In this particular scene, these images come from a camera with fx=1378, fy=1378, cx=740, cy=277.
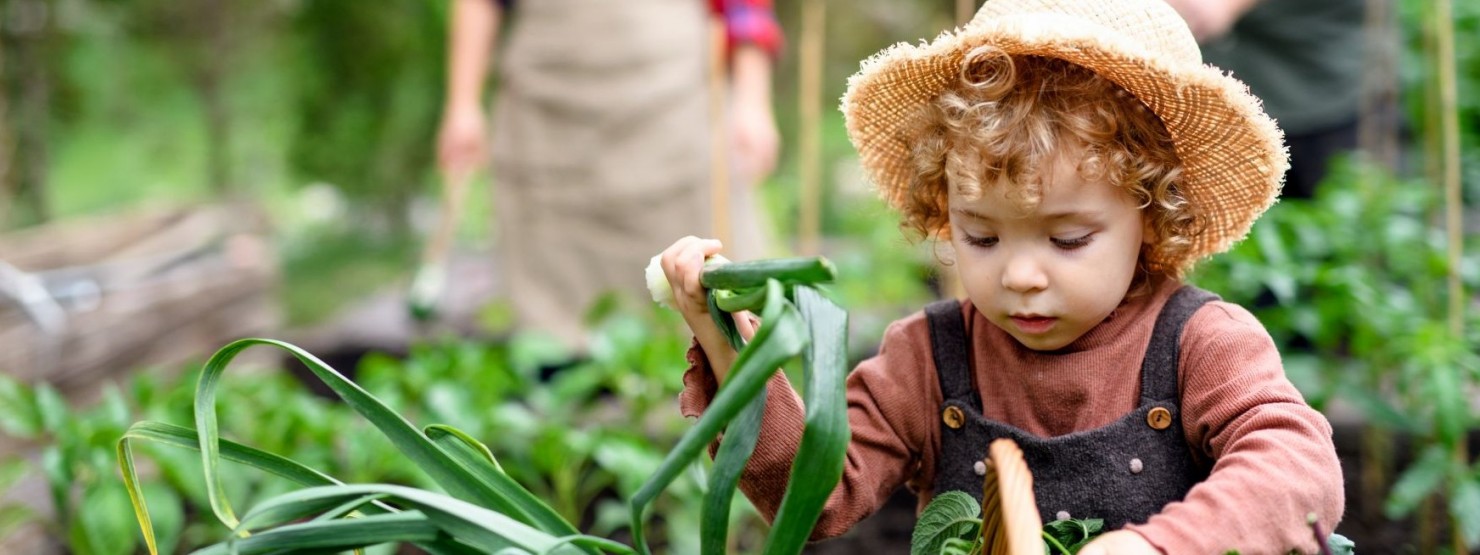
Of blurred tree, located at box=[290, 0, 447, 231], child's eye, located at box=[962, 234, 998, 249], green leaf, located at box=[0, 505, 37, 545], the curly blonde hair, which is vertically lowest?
blurred tree, located at box=[290, 0, 447, 231]

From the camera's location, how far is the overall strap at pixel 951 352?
122 cm

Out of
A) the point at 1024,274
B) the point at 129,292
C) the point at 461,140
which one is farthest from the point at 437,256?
the point at 1024,274

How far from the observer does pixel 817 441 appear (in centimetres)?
89

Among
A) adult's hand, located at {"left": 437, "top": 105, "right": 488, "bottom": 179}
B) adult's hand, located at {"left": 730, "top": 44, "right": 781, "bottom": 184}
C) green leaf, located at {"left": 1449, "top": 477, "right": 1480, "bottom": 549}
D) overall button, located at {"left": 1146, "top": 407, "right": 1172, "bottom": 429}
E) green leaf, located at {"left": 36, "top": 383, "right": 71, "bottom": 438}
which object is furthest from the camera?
adult's hand, located at {"left": 437, "top": 105, "right": 488, "bottom": 179}

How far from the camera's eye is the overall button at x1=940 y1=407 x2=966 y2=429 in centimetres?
121

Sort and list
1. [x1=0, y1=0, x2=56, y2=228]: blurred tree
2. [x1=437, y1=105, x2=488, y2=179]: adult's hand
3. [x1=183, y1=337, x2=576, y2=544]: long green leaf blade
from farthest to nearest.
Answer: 1. [x1=0, y1=0, x2=56, y2=228]: blurred tree
2. [x1=437, y1=105, x2=488, y2=179]: adult's hand
3. [x1=183, y1=337, x2=576, y2=544]: long green leaf blade

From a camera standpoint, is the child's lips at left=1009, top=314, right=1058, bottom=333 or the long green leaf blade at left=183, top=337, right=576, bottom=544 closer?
the long green leaf blade at left=183, top=337, right=576, bottom=544

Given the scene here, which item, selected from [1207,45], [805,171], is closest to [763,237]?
[805,171]

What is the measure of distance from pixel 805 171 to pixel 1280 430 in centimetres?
232

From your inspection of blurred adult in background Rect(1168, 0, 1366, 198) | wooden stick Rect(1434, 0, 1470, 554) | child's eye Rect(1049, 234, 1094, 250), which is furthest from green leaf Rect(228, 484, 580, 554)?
blurred adult in background Rect(1168, 0, 1366, 198)

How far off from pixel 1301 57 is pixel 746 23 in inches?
53.2

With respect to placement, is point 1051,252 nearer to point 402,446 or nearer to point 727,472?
point 727,472

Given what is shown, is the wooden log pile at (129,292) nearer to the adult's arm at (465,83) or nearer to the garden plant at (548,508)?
the adult's arm at (465,83)

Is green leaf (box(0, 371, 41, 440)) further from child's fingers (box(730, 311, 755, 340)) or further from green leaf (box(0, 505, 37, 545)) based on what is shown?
child's fingers (box(730, 311, 755, 340))
